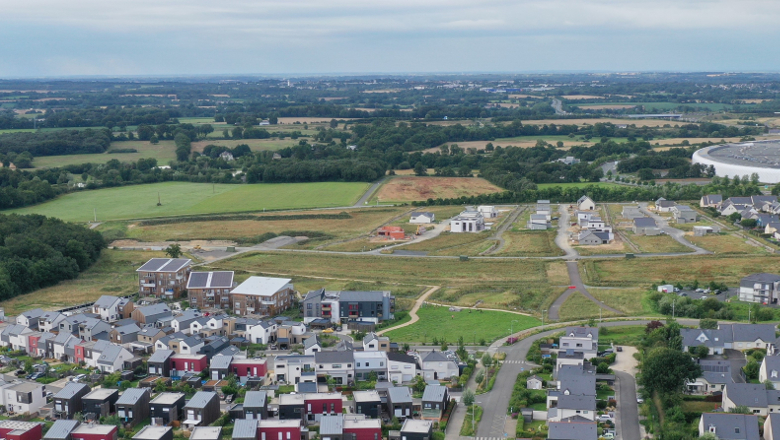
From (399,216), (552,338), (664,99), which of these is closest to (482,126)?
(399,216)

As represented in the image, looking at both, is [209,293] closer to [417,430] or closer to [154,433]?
[154,433]

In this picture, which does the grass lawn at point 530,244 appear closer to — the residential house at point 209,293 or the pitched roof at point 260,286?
the pitched roof at point 260,286

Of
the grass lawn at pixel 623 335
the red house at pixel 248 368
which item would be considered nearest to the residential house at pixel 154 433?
the red house at pixel 248 368

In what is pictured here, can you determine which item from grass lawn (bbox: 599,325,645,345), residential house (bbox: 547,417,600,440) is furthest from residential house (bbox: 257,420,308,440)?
grass lawn (bbox: 599,325,645,345)

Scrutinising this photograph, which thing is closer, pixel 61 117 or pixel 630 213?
pixel 630 213

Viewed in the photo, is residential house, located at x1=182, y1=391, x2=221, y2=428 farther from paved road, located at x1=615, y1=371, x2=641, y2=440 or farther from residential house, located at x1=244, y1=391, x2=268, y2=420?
paved road, located at x1=615, y1=371, x2=641, y2=440

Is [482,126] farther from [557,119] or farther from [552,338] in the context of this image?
[552,338]
